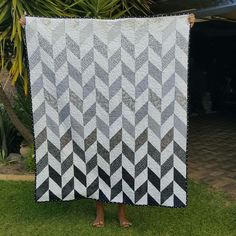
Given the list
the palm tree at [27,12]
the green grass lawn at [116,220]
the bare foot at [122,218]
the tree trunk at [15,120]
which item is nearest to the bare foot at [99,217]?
the green grass lawn at [116,220]

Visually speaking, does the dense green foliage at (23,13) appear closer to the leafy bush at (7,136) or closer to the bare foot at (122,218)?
the leafy bush at (7,136)

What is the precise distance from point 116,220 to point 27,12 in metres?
2.84

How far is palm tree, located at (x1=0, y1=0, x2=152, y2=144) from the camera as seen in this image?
554 centimetres

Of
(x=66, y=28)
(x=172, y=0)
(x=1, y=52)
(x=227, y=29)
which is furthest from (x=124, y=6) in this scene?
(x=227, y=29)

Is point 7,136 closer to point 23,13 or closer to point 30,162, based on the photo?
point 30,162

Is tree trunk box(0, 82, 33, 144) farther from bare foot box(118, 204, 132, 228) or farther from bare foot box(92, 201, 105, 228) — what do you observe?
bare foot box(118, 204, 132, 228)

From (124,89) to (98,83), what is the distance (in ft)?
0.83

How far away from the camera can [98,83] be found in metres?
4.15

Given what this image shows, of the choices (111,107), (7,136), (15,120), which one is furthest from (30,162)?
(111,107)

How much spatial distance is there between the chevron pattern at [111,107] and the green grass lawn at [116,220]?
0.40 metres

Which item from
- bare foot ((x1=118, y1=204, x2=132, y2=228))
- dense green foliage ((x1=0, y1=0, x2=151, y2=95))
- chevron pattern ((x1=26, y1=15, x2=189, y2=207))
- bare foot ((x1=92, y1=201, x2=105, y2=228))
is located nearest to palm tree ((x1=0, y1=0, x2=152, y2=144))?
dense green foliage ((x1=0, y1=0, x2=151, y2=95))

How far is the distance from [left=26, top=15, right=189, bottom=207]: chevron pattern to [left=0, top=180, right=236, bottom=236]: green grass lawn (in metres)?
0.40

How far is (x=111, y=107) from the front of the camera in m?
4.17

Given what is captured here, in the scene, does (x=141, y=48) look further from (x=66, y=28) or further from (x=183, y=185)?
(x=183, y=185)
